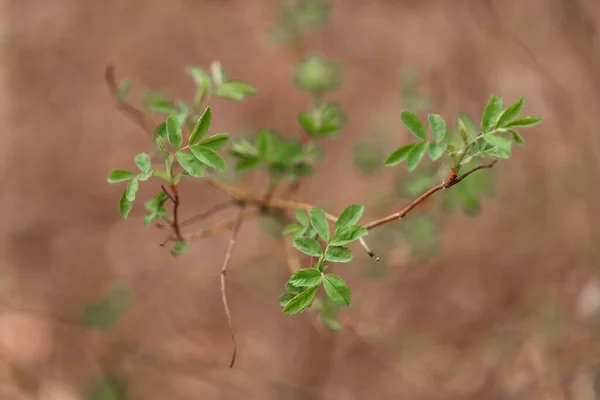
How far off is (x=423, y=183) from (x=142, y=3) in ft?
10.4

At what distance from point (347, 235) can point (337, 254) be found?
47 mm

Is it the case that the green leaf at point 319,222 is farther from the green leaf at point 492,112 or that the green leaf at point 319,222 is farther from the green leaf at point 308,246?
the green leaf at point 492,112

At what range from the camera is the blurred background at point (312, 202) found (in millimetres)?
2842

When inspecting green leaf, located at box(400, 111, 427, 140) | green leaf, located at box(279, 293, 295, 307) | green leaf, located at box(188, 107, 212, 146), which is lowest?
green leaf, located at box(279, 293, 295, 307)

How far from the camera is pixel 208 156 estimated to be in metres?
1.22

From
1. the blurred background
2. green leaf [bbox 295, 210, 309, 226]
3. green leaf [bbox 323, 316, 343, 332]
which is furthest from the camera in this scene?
the blurred background

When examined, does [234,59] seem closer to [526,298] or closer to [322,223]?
[526,298]

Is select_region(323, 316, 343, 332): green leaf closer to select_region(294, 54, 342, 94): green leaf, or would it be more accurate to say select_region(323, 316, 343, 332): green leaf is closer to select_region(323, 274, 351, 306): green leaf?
select_region(323, 274, 351, 306): green leaf

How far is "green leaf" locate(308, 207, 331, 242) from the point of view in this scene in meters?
1.25

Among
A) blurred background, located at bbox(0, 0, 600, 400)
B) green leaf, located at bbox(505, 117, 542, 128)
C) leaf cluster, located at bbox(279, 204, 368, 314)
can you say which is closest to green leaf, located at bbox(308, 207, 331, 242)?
leaf cluster, located at bbox(279, 204, 368, 314)

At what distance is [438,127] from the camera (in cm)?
120

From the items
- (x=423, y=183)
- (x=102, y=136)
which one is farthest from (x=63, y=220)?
(x=423, y=183)

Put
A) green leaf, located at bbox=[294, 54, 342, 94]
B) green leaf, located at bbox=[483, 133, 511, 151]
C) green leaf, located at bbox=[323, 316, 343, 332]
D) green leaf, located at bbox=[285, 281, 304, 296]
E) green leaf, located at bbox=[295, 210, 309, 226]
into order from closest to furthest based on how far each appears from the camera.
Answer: green leaf, located at bbox=[483, 133, 511, 151] < green leaf, located at bbox=[285, 281, 304, 296] < green leaf, located at bbox=[295, 210, 309, 226] < green leaf, located at bbox=[323, 316, 343, 332] < green leaf, located at bbox=[294, 54, 342, 94]

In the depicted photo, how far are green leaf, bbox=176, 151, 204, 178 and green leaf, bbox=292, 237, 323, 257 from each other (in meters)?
0.25
